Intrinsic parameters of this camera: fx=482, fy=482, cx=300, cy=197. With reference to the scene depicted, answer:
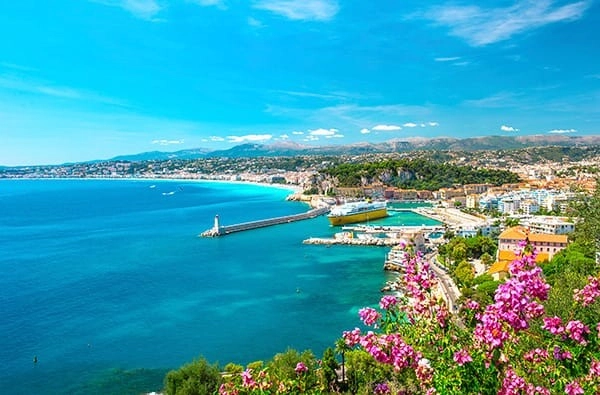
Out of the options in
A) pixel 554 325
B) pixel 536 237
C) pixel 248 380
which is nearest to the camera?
pixel 554 325

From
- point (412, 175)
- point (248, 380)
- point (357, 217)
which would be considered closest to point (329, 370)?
point (248, 380)

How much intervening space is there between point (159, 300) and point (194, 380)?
26.1 ft

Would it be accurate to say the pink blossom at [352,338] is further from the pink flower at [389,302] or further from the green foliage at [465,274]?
the green foliage at [465,274]

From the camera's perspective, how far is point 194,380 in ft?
25.3

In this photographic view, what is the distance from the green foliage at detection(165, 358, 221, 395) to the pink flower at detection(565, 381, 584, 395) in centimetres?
650

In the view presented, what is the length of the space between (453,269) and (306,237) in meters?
11.4

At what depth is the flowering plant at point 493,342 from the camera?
1831 millimetres

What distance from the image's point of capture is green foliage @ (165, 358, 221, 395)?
762cm

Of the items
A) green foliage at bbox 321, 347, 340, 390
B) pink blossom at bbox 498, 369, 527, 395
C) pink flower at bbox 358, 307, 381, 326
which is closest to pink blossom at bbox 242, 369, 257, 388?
pink flower at bbox 358, 307, 381, 326

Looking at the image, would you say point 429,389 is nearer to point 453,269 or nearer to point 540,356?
point 540,356

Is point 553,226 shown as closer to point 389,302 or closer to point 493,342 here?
point 389,302

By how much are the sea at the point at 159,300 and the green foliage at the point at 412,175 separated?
75.0ft

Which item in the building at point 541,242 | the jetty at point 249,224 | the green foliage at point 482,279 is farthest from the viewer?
the jetty at point 249,224

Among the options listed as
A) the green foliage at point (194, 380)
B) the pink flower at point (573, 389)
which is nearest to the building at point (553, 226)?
the green foliage at point (194, 380)
